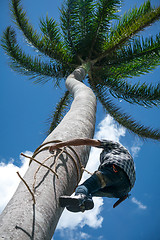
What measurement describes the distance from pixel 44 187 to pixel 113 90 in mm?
6458

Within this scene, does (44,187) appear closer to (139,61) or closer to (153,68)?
(139,61)

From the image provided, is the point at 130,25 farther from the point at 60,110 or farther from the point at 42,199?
the point at 42,199

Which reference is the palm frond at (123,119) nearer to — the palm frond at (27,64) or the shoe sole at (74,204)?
the palm frond at (27,64)

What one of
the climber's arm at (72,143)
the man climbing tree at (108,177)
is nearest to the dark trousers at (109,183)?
the man climbing tree at (108,177)

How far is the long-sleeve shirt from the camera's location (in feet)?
6.62

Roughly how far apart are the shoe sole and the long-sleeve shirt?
48cm

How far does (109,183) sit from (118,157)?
25cm

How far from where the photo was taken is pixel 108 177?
193 centimetres

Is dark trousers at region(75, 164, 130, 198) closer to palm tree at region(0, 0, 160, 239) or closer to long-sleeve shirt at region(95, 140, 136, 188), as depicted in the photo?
long-sleeve shirt at region(95, 140, 136, 188)

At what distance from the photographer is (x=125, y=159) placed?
2090 millimetres

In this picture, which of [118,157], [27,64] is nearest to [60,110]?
[27,64]

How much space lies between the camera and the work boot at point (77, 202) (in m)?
1.52

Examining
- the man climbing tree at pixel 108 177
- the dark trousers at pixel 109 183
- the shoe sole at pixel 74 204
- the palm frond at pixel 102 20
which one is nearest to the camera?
the shoe sole at pixel 74 204

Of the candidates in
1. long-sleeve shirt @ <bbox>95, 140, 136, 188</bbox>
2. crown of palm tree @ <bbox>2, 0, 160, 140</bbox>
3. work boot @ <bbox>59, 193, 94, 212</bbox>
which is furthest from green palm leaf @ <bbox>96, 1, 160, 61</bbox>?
work boot @ <bbox>59, 193, 94, 212</bbox>
